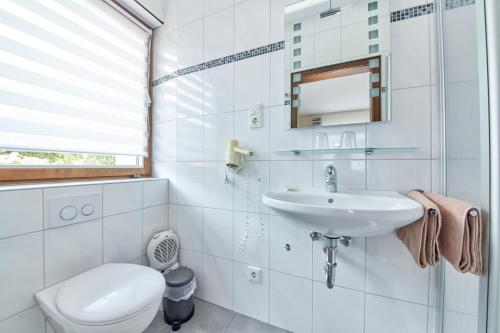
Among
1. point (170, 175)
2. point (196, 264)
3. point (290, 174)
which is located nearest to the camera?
point (290, 174)

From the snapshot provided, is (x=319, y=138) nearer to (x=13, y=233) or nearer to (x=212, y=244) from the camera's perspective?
(x=212, y=244)

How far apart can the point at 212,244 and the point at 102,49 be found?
4.82 ft

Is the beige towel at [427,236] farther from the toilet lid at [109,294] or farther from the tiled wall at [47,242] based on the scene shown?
the tiled wall at [47,242]

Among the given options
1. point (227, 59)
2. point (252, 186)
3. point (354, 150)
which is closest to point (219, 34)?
point (227, 59)

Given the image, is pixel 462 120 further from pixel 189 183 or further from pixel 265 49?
pixel 189 183

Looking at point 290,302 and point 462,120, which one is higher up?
point 462,120

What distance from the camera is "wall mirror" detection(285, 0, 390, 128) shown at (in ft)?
3.09

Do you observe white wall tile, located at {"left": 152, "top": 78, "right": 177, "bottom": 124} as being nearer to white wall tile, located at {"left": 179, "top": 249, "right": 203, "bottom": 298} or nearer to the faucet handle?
white wall tile, located at {"left": 179, "top": 249, "right": 203, "bottom": 298}

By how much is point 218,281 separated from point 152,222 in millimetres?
610

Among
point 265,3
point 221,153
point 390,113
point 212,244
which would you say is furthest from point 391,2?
point 212,244

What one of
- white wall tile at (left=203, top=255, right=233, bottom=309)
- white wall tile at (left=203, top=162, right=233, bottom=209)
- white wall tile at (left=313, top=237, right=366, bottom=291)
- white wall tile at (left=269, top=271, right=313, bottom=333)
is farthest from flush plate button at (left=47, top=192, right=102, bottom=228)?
white wall tile at (left=313, top=237, right=366, bottom=291)

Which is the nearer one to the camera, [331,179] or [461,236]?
[461,236]

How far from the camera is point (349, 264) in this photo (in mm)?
1006

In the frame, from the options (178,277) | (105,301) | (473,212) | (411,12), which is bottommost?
(178,277)
